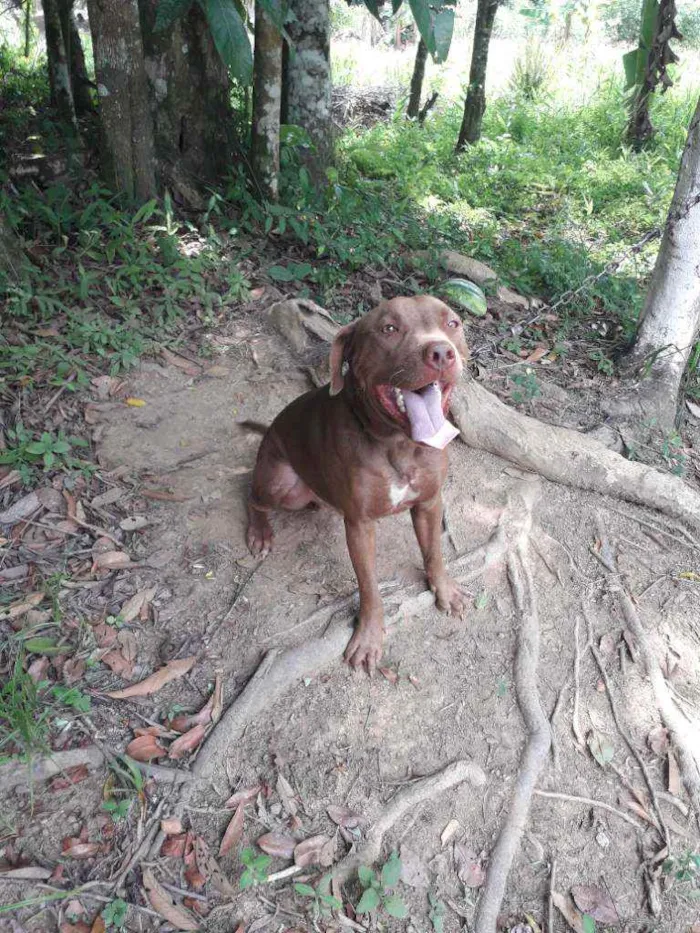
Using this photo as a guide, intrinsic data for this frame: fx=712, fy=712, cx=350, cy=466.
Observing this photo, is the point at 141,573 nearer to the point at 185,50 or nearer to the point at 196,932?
the point at 196,932

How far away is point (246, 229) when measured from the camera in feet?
21.1

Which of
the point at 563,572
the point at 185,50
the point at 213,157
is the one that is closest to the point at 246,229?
the point at 213,157

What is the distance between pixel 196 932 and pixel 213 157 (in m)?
6.17

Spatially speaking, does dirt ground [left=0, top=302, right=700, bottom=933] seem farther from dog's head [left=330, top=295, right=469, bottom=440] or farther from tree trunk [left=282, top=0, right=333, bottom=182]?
tree trunk [left=282, top=0, right=333, bottom=182]

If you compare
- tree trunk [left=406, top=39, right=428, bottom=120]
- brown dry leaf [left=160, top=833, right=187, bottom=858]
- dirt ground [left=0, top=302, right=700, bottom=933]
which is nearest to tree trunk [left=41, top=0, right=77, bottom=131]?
dirt ground [left=0, top=302, right=700, bottom=933]

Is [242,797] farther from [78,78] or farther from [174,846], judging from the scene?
[78,78]

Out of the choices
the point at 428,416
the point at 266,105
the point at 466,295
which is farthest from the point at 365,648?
the point at 266,105

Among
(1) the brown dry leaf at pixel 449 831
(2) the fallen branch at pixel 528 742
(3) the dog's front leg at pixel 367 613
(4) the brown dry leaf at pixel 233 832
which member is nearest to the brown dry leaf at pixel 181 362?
(3) the dog's front leg at pixel 367 613

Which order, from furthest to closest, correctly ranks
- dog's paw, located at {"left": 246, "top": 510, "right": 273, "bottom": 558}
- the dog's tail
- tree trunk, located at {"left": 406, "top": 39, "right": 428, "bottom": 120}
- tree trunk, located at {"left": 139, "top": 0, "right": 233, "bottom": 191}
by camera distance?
tree trunk, located at {"left": 406, "top": 39, "right": 428, "bottom": 120} → tree trunk, located at {"left": 139, "top": 0, "right": 233, "bottom": 191} → the dog's tail → dog's paw, located at {"left": 246, "top": 510, "right": 273, "bottom": 558}

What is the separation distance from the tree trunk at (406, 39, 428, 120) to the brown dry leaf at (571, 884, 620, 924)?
36.8 ft

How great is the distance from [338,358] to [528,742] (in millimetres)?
1984

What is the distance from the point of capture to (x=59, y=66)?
6984mm

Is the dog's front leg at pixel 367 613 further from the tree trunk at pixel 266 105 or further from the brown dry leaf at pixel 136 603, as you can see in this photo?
the tree trunk at pixel 266 105

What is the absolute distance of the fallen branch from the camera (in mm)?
→ 2854
